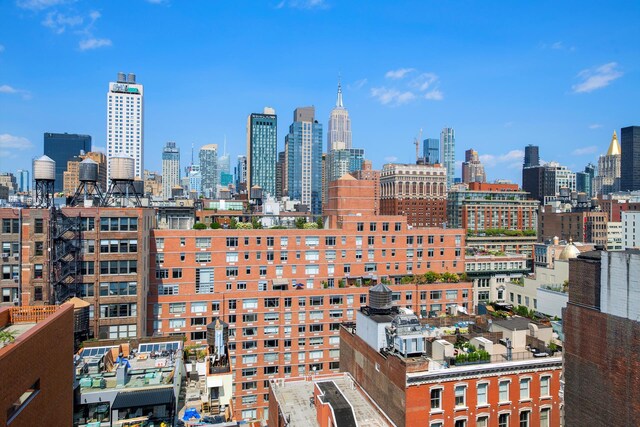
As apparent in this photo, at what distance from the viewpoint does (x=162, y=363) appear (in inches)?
1420

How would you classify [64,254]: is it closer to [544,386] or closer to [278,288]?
[278,288]

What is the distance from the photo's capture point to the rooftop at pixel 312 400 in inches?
1547

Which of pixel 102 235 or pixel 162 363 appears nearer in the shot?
pixel 162 363

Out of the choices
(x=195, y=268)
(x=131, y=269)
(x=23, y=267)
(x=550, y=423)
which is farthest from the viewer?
(x=195, y=268)

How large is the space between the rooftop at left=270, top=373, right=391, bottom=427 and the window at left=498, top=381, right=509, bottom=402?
383 inches

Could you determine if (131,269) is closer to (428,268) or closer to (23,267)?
(23,267)

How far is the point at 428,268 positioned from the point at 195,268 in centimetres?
4027

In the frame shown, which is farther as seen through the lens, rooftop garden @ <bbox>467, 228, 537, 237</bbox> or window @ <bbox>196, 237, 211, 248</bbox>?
rooftop garden @ <bbox>467, 228, 537, 237</bbox>

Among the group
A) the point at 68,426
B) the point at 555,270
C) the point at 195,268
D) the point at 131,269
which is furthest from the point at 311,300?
the point at 68,426

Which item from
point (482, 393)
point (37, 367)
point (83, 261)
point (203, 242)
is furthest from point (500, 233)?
point (37, 367)

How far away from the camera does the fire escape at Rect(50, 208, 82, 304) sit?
181 feet

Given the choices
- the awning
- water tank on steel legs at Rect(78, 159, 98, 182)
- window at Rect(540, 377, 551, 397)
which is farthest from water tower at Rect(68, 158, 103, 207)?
window at Rect(540, 377, 551, 397)

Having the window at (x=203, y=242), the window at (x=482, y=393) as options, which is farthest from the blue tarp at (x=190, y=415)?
the window at (x=203, y=242)

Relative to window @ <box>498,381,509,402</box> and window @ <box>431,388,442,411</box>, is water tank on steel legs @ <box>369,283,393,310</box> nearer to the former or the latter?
window @ <box>431,388,442,411</box>
